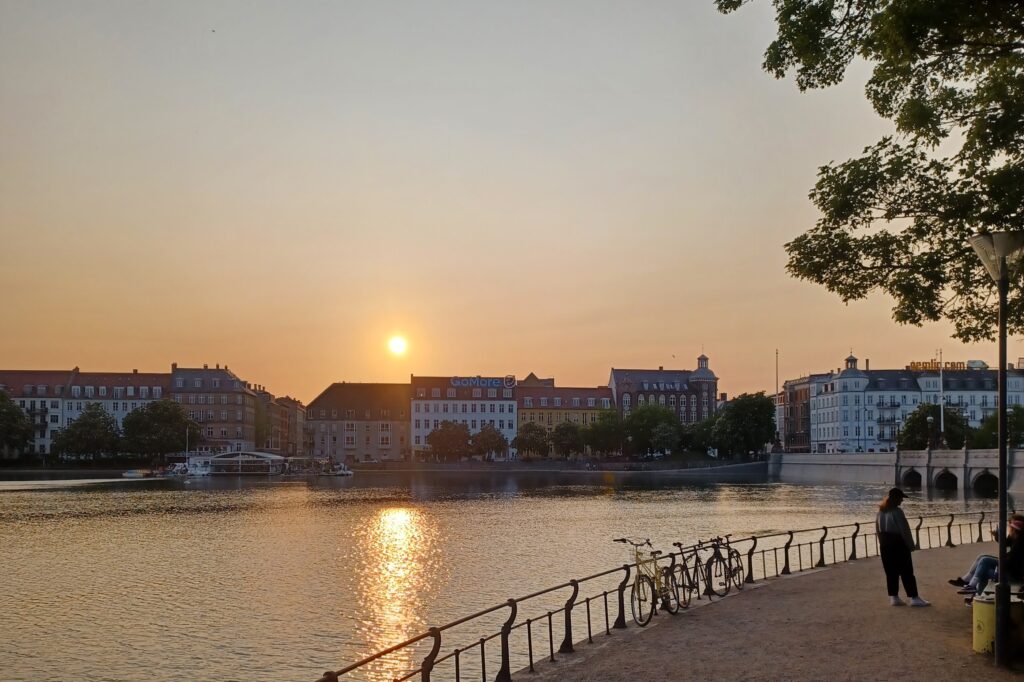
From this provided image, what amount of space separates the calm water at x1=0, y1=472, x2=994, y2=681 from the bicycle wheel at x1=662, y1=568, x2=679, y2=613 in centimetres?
541

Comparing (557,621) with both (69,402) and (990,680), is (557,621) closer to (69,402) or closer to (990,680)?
(990,680)

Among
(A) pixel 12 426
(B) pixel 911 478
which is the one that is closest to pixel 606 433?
(B) pixel 911 478

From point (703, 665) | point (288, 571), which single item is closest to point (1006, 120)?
point (703, 665)

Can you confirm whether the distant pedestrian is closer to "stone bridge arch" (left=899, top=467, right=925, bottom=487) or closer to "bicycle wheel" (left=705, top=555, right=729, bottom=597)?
"bicycle wheel" (left=705, top=555, right=729, bottom=597)

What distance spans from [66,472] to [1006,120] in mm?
164448

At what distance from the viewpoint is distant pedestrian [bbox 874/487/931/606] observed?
62.9 ft

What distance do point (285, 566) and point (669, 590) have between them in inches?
1106

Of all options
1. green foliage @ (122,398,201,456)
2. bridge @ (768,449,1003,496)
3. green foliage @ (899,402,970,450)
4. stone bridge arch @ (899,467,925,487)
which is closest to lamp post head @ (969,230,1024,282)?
bridge @ (768,449,1003,496)

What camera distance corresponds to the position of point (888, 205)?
1878 centimetres

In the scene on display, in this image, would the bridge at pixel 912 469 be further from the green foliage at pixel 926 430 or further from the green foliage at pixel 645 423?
the green foliage at pixel 645 423

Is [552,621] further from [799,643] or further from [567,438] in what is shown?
[567,438]

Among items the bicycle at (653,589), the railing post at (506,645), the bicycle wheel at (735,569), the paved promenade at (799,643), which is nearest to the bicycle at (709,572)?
the bicycle wheel at (735,569)

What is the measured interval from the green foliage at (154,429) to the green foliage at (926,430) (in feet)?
376

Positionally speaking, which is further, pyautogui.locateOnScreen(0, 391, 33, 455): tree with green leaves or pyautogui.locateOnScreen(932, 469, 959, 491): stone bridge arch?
pyautogui.locateOnScreen(0, 391, 33, 455): tree with green leaves
